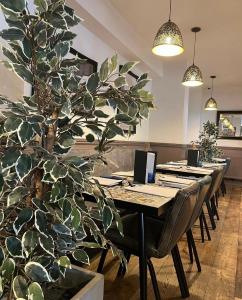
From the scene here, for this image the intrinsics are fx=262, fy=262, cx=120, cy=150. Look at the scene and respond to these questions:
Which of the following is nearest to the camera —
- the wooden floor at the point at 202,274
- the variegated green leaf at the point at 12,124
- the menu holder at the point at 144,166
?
the variegated green leaf at the point at 12,124

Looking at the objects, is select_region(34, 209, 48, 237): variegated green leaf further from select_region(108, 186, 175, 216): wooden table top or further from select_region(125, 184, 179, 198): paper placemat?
select_region(125, 184, 179, 198): paper placemat

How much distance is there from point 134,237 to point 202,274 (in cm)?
94

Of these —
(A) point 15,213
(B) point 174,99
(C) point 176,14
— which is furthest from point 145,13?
(A) point 15,213

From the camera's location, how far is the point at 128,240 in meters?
1.70

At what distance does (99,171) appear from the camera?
3.33m

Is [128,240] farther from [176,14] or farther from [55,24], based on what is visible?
[176,14]

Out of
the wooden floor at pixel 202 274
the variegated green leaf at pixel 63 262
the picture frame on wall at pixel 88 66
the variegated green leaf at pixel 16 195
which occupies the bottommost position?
the wooden floor at pixel 202 274

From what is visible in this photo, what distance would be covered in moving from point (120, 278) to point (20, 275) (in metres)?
1.50

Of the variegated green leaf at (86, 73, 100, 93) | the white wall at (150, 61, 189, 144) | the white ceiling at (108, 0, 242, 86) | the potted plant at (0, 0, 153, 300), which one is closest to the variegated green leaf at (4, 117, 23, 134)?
the potted plant at (0, 0, 153, 300)

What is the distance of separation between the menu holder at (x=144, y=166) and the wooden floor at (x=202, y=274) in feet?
Answer: 2.57

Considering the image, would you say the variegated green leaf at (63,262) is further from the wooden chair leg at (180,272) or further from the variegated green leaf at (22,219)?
the wooden chair leg at (180,272)

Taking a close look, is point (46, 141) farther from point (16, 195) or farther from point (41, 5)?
point (41, 5)

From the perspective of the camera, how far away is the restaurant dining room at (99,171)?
0.75m

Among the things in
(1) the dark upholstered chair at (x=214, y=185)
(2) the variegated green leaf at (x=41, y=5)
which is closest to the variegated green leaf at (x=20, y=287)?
(2) the variegated green leaf at (x=41, y=5)
